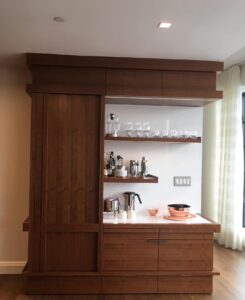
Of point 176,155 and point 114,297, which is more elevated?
point 176,155

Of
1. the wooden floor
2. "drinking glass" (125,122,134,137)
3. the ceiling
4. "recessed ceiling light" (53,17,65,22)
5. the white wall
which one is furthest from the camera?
the white wall

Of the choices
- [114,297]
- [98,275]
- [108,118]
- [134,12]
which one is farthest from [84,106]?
[114,297]

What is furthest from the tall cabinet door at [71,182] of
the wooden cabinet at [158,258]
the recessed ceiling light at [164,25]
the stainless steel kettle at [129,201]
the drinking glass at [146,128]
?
the recessed ceiling light at [164,25]

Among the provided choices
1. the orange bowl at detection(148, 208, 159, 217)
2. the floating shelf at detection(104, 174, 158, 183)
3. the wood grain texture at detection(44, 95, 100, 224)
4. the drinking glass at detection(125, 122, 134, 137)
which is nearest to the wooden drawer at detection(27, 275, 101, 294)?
the wood grain texture at detection(44, 95, 100, 224)

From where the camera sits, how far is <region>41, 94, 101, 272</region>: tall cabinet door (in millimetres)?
3389

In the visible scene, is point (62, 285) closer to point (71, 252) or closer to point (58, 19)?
point (71, 252)

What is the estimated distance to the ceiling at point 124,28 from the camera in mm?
2244

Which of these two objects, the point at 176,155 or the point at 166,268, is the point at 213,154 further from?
the point at 166,268

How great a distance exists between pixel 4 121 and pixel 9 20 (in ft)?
5.34

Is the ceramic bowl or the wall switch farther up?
the wall switch

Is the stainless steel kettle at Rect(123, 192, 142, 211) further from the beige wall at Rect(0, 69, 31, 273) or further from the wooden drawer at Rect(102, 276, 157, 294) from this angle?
the beige wall at Rect(0, 69, 31, 273)

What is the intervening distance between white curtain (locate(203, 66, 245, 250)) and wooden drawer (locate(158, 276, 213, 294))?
180cm

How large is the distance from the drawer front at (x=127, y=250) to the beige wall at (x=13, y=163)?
1.16 metres

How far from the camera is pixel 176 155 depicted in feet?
12.8
